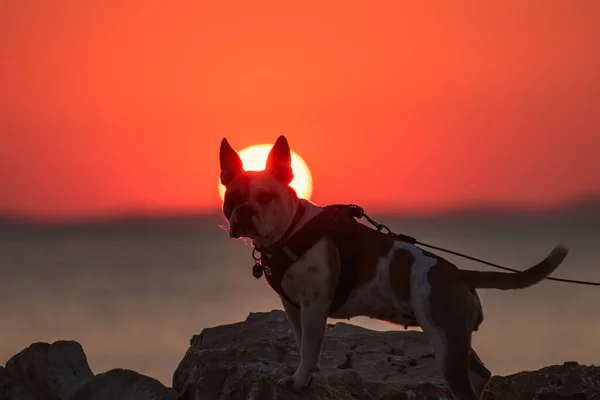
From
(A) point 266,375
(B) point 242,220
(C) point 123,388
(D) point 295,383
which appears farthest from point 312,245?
(C) point 123,388

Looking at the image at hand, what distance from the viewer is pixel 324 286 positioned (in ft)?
29.5

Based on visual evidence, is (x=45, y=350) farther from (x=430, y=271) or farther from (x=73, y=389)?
(x=430, y=271)

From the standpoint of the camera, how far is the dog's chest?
900cm

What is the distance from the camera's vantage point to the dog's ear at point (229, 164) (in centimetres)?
919

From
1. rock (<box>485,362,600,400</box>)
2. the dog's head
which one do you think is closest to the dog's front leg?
the dog's head

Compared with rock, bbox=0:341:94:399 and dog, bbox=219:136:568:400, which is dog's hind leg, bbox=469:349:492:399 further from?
rock, bbox=0:341:94:399

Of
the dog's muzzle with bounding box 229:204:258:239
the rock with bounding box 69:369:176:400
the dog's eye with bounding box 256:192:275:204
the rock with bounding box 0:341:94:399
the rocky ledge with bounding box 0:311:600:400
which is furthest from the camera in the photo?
the rock with bounding box 0:341:94:399

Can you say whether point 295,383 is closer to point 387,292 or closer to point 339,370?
point 387,292

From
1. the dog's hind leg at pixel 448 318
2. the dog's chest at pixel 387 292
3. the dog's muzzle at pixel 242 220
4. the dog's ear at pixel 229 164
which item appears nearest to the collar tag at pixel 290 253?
the dog's muzzle at pixel 242 220

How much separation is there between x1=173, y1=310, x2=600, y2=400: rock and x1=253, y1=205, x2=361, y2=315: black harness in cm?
118

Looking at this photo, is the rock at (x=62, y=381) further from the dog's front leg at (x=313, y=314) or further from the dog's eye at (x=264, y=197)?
the dog's eye at (x=264, y=197)

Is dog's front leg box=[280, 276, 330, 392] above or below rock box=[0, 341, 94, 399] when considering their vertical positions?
above

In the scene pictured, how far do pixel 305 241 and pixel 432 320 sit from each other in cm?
152

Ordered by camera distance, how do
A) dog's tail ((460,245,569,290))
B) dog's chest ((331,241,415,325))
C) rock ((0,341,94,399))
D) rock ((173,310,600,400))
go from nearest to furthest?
dog's chest ((331,241,415,325))
dog's tail ((460,245,569,290))
rock ((173,310,600,400))
rock ((0,341,94,399))
